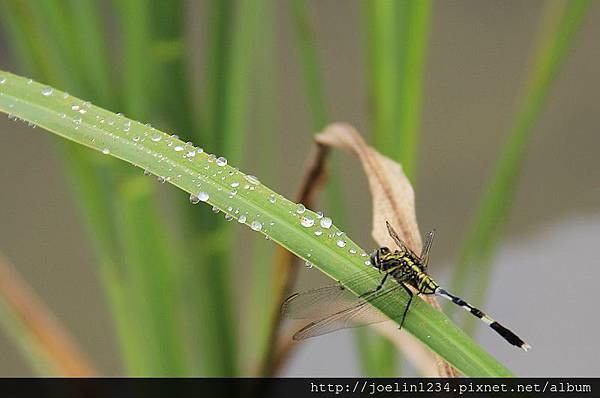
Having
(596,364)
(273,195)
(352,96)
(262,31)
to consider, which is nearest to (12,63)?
(352,96)

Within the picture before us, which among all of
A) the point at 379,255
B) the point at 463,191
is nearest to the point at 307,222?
the point at 379,255

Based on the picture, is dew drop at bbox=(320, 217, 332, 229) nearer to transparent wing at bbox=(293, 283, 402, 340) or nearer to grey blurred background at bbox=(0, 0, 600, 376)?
transparent wing at bbox=(293, 283, 402, 340)

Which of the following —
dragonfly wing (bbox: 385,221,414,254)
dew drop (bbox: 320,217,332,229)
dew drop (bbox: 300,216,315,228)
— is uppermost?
dragonfly wing (bbox: 385,221,414,254)

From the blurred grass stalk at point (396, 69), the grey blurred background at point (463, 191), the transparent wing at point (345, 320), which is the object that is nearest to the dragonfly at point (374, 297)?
the transparent wing at point (345, 320)

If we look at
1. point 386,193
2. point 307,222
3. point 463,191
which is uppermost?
point 463,191

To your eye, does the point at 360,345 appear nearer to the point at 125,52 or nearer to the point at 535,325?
the point at 125,52

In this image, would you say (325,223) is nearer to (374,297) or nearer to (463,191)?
(374,297)

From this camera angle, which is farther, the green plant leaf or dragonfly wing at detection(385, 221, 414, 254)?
dragonfly wing at detection(385, 221, 414, 254)

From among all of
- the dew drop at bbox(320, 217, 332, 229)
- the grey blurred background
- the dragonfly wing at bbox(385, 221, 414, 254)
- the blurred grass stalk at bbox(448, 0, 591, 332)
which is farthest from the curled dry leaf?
the grey blurred background
